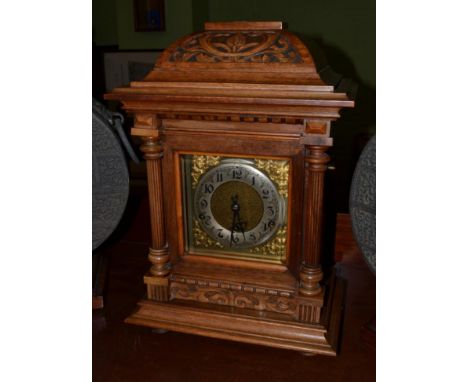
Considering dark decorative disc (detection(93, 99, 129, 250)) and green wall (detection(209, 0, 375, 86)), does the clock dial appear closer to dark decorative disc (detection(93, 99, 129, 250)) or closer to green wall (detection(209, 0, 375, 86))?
dark decorative disc (detection(93, 99, 129, 250))

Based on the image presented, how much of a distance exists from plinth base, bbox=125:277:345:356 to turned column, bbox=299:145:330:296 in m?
0.07

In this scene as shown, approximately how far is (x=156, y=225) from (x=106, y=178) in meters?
0.13

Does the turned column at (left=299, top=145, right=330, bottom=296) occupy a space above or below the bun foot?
above

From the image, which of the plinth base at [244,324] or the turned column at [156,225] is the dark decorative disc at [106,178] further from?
the plinth base at [244,324]

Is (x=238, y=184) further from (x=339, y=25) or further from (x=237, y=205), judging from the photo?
(x=339, y=25)

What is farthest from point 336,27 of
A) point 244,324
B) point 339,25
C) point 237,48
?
point 244,324

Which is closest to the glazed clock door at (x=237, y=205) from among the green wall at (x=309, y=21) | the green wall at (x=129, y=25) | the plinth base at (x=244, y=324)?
the plinth base at (x=244, y=324)

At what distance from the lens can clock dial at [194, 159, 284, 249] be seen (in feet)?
2.73

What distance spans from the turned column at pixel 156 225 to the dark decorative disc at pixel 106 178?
6cm


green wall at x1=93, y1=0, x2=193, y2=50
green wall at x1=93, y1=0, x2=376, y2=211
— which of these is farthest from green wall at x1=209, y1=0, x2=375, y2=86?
green wall at x1=93, y1=0, x2=193, y2=50

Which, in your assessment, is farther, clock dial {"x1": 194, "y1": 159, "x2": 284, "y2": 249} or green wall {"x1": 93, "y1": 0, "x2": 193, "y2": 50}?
green wall {"x1": 93, "y1": 0, "x2": 193, "y2": 50}

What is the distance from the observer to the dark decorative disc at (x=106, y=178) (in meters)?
0.85

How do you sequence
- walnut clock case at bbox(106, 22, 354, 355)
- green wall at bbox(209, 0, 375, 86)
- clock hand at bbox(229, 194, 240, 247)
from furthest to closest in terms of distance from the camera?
green wall at bbox(209, 0, 375, 86)
clock hand at bbox(229, 194, 240, 247)
walnut clock case at bbox(106, 22, 354, 355)

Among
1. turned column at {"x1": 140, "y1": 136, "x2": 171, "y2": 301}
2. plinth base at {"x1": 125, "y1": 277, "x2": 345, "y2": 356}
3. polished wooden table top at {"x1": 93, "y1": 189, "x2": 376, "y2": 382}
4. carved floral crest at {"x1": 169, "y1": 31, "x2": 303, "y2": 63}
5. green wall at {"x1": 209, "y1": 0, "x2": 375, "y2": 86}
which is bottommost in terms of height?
polished wooden table top at {"x1": 93, "y1": 189, "x2": 376, "y2": 382}
